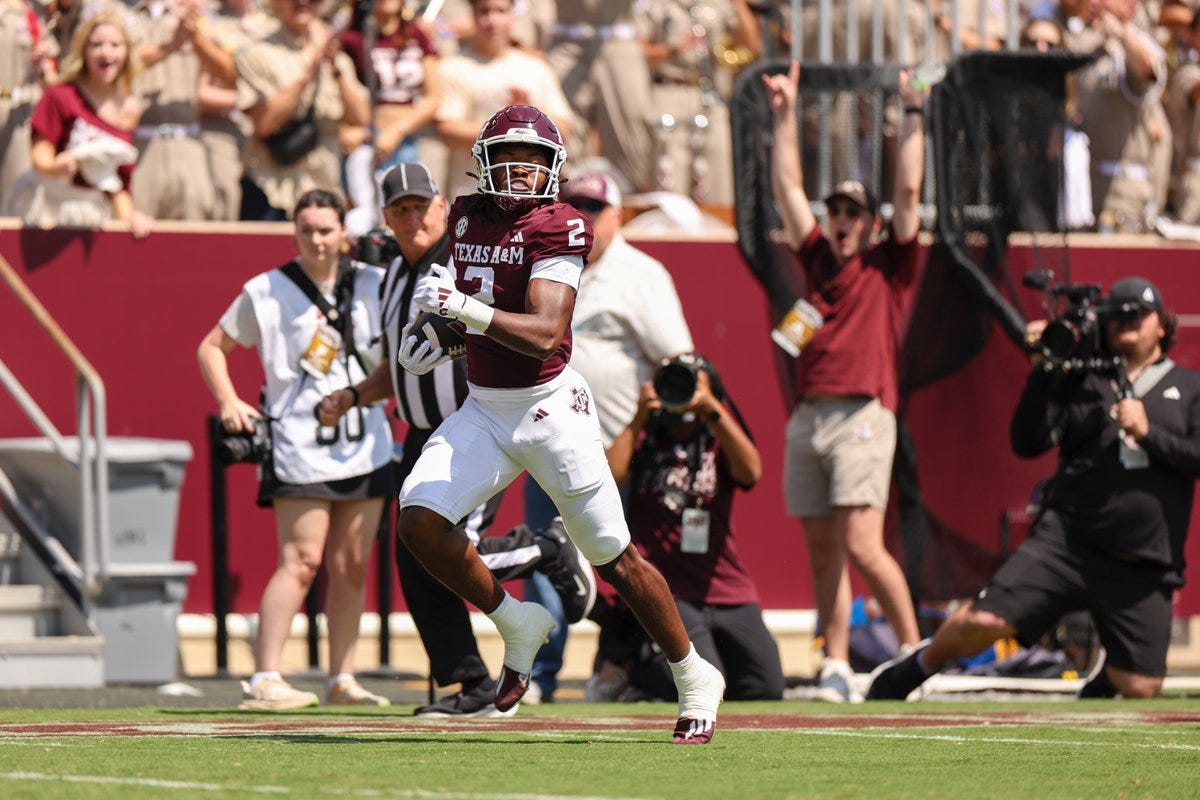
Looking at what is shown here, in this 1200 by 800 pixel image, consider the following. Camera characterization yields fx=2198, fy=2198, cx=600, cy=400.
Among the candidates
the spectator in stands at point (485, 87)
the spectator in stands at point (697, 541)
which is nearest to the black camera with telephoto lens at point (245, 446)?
the spectator in stands at point (697, 541)

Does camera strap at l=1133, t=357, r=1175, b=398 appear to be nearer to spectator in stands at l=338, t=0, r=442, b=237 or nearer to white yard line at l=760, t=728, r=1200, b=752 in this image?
white yard line at l=760, t=728, r=1200, b=752

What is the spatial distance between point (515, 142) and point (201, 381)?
5.59 meters

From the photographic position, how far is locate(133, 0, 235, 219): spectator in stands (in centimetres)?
1227

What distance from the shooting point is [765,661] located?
1009 cm

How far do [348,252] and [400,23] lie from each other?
2.96m

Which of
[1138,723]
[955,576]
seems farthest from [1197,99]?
[1138,723]

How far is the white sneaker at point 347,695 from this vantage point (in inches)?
374

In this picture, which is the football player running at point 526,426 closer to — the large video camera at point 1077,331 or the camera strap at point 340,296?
the camera strap at point 340,296

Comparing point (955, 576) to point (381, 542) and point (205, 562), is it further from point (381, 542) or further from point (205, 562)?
point (205, 562)

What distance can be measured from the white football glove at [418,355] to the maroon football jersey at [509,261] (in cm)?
11

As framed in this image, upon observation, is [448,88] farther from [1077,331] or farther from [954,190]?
[1077,331]

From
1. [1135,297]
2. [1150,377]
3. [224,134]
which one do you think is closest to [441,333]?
[1135,297]

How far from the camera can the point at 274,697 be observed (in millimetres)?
9008

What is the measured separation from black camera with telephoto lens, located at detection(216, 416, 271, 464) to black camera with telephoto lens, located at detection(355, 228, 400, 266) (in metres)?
0.83
